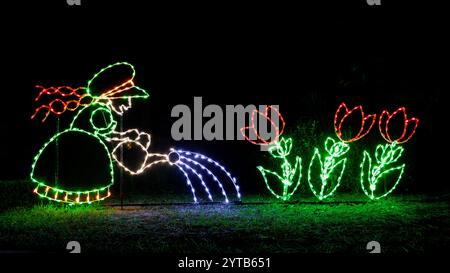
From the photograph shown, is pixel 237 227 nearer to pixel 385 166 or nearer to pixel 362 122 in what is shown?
pixel 362 122

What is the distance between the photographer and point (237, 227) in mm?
8953

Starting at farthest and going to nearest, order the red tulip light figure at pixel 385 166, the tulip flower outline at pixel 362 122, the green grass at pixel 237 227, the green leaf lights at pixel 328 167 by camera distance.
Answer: the red tulip light figure at pixel 385 166, the green leaf lights at pixel 328 167, the tulip flower outline at pixel 362 122, the green grass at pixel 237 227

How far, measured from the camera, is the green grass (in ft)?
24.7

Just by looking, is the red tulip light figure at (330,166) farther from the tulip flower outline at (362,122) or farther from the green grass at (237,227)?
the green grass at (237,227)

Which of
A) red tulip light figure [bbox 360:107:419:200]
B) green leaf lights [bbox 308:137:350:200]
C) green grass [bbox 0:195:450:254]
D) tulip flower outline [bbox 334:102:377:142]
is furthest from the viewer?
red tulip light figure [bbox 360:107:419:200]

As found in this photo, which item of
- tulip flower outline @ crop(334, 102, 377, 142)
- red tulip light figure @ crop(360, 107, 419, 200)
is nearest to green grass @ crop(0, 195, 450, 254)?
red tulip light figure @ crop(360, 107, 419, 200)

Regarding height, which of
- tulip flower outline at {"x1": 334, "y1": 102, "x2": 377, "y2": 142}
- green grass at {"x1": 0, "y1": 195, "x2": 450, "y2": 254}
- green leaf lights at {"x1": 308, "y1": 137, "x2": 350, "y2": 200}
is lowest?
green grass at {"x1": 0, "y1": 195, "x2": 450, "y2": 254}

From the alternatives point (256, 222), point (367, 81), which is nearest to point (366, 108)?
point (367, 81)

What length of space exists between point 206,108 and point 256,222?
5774 millimetres

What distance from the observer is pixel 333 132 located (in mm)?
14117

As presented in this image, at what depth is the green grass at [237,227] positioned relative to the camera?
752 cm

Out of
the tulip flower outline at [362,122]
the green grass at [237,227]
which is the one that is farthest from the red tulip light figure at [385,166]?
the green grass at [237,227]

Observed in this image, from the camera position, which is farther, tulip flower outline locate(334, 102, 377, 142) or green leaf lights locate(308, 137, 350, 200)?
green leaf lights locate(308, 137, 350, 200)

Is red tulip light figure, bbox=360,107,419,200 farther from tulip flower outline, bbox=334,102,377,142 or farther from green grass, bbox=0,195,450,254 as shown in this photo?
green grass, bbox=0,195,450,254
